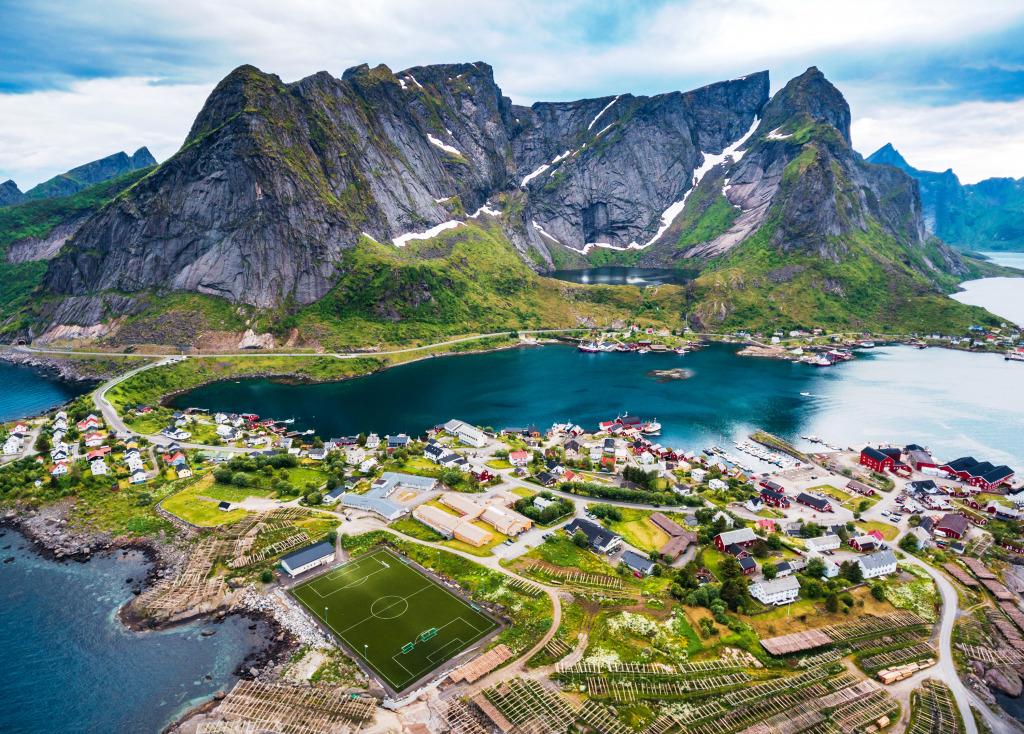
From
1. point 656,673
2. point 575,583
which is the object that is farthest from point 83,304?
point 656,673

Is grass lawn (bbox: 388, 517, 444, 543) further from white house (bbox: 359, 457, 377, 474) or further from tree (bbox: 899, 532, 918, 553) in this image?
tree (bbox: 899, 532, 918, 553)

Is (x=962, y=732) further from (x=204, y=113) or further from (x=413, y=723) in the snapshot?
(x=204, y=113)

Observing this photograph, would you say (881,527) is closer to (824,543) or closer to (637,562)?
(824,543)

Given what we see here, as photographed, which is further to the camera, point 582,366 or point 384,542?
point 582,366

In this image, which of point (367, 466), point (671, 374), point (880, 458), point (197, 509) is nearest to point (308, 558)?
point (197, 509)

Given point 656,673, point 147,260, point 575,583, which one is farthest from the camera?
point 147,260

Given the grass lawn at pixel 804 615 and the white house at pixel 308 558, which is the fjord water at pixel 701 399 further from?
the grass lawn at pixel 804 615

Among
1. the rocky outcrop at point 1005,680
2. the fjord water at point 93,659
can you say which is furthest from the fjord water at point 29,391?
the rocky outcrop at point 1005,680

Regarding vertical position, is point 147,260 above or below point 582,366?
above
